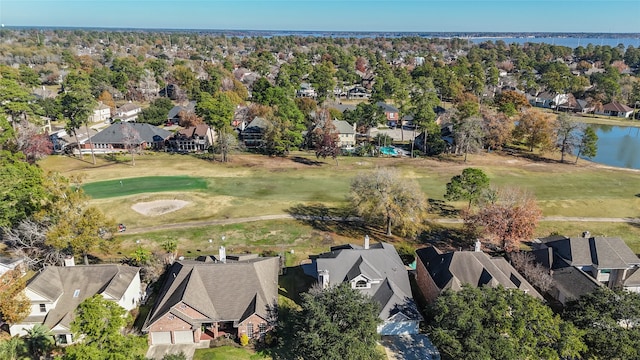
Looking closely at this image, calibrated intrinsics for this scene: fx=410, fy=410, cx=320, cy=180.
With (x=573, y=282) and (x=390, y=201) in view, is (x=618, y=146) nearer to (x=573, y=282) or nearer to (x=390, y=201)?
(x=573, y=282)

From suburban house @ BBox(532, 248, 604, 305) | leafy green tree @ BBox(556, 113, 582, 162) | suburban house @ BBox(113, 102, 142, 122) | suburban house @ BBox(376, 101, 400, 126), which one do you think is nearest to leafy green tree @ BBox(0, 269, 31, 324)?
suburban house @ BBox(532, 248, 604, 305)

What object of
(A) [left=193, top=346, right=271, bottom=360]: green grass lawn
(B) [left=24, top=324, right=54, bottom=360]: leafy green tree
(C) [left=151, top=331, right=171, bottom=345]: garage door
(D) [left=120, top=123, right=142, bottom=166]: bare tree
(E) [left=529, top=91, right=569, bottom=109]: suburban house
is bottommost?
(A) [left=193, top=346, right=271, bottom=360]: green grass lawn

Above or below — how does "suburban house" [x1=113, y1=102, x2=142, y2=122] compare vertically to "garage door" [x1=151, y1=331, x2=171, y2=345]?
above

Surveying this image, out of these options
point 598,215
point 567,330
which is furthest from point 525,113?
point 567,330

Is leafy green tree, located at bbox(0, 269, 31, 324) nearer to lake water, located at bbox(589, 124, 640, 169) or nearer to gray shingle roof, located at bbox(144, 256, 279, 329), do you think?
gray shingle roof, located at bbox(144, 256, 279, 329)

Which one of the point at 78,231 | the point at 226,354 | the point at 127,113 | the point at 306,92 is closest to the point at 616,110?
the point at 306,92

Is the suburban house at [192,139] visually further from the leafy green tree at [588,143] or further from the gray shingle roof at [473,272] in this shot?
the leafy green tree at [588,143]
